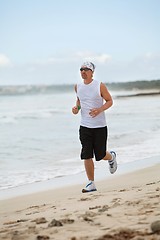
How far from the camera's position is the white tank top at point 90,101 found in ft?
19.4

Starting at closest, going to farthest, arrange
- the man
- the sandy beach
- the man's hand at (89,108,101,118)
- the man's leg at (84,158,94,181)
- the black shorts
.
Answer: the sandy beach, the man's hand at (89,108,101,118), the man, the black shorts, the man's leg at (84,158,94,181)

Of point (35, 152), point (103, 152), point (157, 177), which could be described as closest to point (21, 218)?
point (103, 152)

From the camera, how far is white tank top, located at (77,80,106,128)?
590 centimetres

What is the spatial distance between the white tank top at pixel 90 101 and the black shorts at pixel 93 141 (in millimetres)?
75

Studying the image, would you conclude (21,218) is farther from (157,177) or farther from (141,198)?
(157,177)

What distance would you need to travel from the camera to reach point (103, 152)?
241 inches

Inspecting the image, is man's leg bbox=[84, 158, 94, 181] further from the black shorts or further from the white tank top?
the white tank top

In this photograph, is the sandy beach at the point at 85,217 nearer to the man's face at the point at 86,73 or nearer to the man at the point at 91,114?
the man at the point at 91,114

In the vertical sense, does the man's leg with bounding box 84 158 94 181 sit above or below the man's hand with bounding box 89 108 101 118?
below

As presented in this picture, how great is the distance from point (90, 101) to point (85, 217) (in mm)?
2346

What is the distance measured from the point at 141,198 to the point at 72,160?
509 centimetres

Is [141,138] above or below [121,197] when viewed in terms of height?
below

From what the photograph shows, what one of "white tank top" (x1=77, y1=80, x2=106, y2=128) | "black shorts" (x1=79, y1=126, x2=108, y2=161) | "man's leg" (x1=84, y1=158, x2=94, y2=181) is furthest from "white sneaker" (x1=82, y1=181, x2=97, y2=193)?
"white tank top" (x1=77, y1=80, x2=106, y2=128)

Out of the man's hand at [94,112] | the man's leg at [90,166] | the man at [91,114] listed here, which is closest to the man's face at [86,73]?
the man at [91,114]
